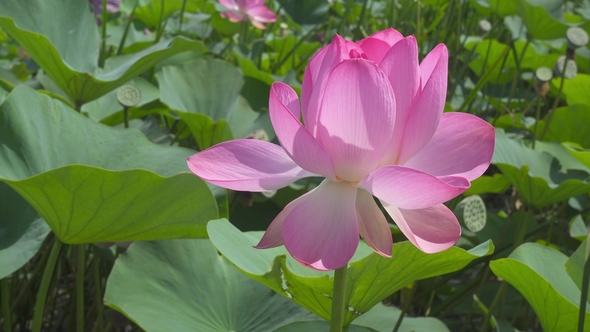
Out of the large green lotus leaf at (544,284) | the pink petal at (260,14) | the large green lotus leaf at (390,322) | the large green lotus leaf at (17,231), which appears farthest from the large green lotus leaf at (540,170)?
the pink petal at (260,14)

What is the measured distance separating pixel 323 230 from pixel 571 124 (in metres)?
1.16

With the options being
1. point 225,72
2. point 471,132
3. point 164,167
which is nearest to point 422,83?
point 471,132

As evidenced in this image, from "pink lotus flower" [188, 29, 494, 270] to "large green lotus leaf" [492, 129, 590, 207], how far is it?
51cm

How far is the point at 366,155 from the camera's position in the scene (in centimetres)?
45

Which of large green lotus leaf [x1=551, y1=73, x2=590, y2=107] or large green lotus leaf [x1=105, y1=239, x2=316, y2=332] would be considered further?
large green lotus leaf [x1=551, y1=73, x2=590, y2=107]

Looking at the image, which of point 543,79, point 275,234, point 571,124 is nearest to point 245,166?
point 275,234

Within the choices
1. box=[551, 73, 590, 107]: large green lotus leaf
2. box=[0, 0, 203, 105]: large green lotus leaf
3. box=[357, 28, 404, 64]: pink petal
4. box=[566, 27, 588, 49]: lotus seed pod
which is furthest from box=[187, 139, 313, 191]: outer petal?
box=[551, 73, 590, 107]: large green lotus leaf

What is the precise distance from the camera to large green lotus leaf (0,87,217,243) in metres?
0.63

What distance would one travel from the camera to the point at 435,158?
0.47 metres

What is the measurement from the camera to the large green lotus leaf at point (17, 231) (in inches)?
28.4

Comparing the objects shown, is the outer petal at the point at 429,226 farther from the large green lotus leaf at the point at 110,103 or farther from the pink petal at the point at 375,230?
the large green lotus leaf at the point at 110,103

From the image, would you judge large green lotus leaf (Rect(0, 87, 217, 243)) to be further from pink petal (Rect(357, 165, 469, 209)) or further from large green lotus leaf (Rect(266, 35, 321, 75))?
large green lotus leaf (Rect(266, 35, 321, 75))

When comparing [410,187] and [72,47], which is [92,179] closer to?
[410,187]

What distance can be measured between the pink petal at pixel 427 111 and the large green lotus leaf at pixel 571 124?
3.32 ft
